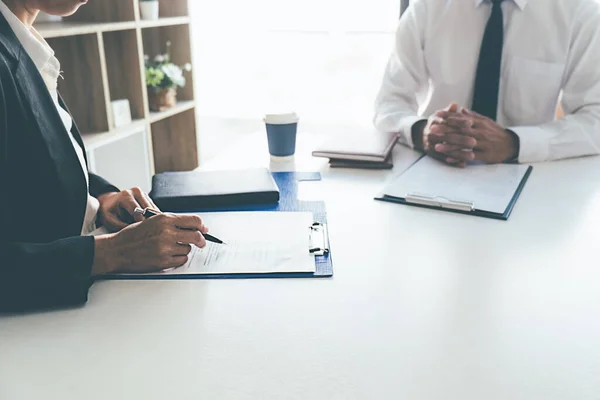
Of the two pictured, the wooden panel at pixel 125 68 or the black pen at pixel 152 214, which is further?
the wooden panel at pixel 125 68

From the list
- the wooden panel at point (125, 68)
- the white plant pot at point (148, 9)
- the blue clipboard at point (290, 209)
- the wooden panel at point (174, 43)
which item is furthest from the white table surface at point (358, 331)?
the wooden panel at point (174, 43)

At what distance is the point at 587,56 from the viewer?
63.8 inches

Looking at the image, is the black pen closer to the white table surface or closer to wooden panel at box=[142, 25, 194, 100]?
the white table surface

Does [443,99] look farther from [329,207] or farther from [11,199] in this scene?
[11,199]

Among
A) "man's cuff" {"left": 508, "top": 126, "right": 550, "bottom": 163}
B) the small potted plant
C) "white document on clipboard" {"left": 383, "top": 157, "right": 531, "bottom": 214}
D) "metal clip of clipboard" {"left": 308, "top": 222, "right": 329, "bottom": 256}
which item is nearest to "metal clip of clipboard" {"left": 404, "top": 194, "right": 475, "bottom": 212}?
"white document on clipboard" {"left": 383, "top": 157, "right": 531, "bottom": 214}

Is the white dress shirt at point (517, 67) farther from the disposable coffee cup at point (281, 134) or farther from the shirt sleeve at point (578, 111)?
the disposable coffee cup at point (281, 134)

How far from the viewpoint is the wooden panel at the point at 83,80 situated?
6.97 ft

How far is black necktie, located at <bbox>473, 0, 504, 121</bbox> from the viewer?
170 cm

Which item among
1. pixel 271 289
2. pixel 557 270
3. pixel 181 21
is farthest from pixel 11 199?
pixel 181 21

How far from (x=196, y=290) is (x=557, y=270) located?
1.94ft

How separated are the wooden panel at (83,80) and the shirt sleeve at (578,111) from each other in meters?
1.54

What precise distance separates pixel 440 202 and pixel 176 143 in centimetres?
211

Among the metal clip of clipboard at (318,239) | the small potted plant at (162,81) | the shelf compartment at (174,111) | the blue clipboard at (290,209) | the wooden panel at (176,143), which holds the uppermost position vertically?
the metal clip of clipboard at (318,239)

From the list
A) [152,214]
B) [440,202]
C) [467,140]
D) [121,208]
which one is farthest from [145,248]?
[467,140]
